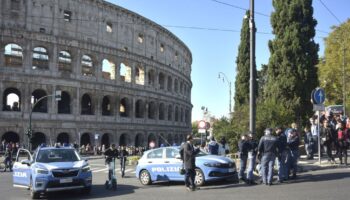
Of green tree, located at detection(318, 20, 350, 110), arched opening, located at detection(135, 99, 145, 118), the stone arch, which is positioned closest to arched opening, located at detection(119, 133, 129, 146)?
arched opening, located at detection(135, 99, 145, 118)

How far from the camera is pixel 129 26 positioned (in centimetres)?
5709

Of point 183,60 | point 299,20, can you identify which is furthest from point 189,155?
point 183,60

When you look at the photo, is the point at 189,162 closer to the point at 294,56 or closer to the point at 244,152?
the point at 244,152

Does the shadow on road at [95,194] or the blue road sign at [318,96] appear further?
the blue road sign at [318,96]

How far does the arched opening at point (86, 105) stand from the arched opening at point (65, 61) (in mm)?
4509

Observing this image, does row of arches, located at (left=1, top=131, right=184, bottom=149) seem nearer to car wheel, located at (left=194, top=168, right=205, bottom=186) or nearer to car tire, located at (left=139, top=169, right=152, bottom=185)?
car tire, located at (left=139, top=169, right=152, bottom=185)

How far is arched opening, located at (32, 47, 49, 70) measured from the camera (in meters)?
47.5

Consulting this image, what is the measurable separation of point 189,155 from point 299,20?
52.8 ft

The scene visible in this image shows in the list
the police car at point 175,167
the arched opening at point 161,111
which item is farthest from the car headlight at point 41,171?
the arched opening at point 161,111

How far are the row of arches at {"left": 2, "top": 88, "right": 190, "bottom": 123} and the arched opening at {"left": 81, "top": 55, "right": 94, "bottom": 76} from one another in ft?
8.52

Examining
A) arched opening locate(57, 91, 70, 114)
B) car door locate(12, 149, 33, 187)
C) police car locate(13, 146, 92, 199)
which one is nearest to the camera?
police car locate(13, 146, 92, 199)

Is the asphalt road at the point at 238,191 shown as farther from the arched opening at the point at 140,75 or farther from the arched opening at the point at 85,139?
the arched opening at the point at 140,75

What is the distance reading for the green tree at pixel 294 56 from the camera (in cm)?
2653

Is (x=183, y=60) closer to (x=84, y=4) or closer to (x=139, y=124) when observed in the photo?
(x=139, y=124)
